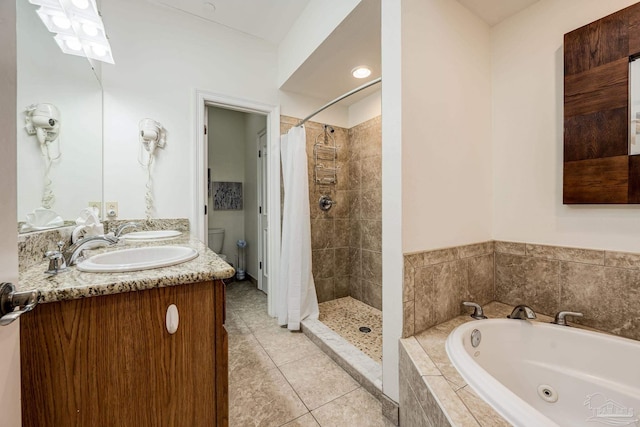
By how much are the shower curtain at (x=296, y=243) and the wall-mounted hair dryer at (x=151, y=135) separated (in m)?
1.03

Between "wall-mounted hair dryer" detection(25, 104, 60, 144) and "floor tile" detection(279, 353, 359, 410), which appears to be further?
"floor tile" detection(279, 353, 359, 410)

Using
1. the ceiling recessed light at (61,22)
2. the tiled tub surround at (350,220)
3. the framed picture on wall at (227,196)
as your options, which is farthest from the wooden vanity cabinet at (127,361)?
the framed picture on wall at (227,196)

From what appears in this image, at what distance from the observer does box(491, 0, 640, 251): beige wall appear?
124 cm

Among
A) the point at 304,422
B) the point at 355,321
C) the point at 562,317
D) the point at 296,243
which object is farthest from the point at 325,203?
the point at 562,317

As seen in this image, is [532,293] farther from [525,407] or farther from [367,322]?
[367,322]

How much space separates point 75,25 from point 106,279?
1.42 metres

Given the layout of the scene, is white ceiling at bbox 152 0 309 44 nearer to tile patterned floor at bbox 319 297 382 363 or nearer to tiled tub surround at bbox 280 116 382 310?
tiled tub surround at bbox 280 116 382 310

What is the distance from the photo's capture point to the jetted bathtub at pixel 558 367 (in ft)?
3.29

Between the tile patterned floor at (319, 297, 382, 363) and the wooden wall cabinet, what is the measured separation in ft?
5.03

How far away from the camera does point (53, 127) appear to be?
1.15 m

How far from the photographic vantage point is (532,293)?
57.9 inches

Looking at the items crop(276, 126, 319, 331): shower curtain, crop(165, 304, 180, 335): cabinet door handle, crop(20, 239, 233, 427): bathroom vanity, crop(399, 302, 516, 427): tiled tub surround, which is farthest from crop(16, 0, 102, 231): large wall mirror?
crop(399, 302, 516, 427): tiled tub surround

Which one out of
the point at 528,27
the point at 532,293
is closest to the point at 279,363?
the point at 532,293

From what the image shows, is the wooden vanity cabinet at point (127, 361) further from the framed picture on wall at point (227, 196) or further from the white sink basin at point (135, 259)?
the framed picture on wall at point (227, 196)
